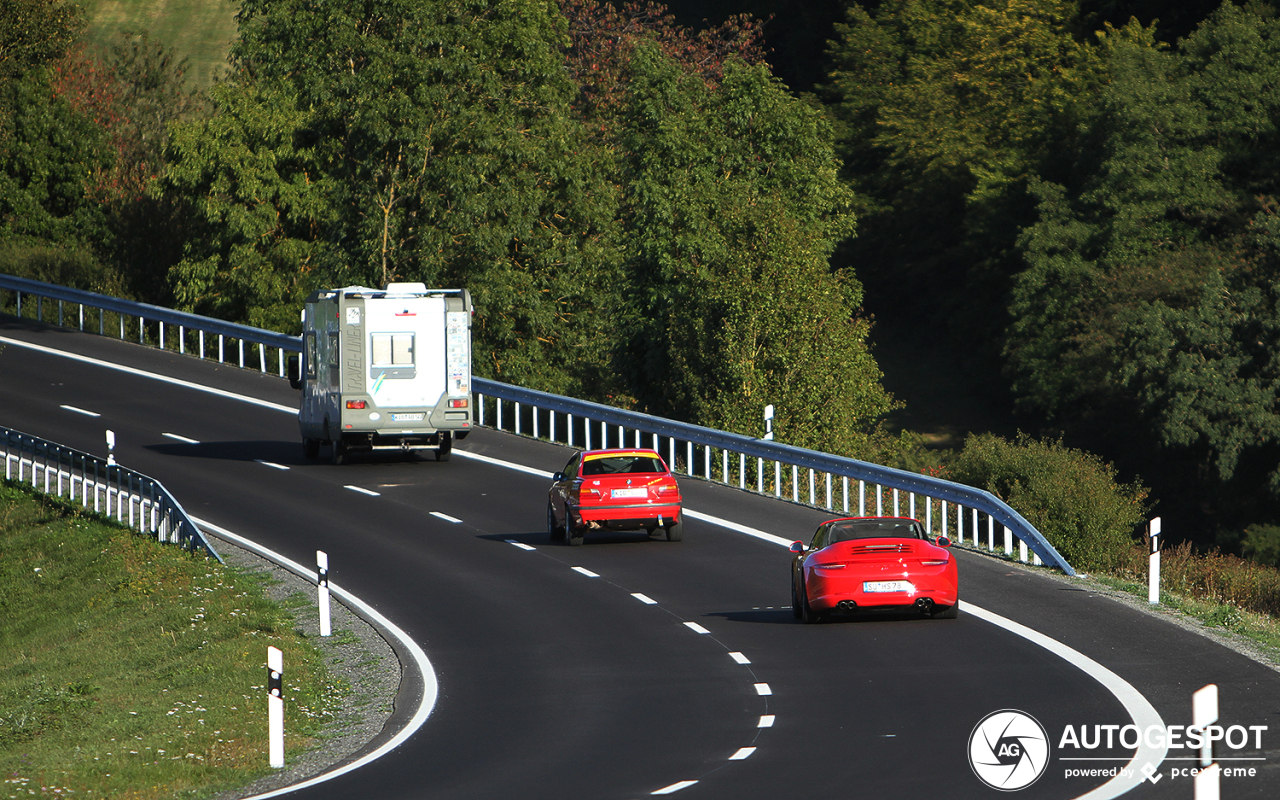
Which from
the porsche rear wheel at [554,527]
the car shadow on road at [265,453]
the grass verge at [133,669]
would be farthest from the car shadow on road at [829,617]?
the car shadow on road at [265,453]

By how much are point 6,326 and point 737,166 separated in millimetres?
23516

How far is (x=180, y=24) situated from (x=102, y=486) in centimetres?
11054

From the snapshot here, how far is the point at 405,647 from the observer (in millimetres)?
18641

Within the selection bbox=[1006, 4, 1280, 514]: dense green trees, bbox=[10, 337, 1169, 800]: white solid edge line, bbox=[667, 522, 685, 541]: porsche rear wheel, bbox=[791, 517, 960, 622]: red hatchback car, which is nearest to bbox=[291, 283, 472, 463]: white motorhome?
bbox=[10, 337, 1169, 800]: white solid edge line

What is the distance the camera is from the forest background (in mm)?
49469

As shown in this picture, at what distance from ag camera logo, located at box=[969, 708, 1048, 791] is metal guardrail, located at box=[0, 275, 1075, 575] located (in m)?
9.75

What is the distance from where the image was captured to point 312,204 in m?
53.3

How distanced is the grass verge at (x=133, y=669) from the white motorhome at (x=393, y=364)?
191 inches

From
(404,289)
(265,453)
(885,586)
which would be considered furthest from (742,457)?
(885,586)

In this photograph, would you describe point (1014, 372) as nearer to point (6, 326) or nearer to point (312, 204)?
point (312, 204)

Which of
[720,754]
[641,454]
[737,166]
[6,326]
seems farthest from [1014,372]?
[720,754]

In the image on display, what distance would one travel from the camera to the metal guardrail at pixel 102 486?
26.2 m

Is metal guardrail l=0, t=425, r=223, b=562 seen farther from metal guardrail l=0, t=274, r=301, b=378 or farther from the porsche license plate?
metal guardrail l=0, t=274, r=301, b=378

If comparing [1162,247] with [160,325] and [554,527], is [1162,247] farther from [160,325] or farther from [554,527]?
[554,527]
